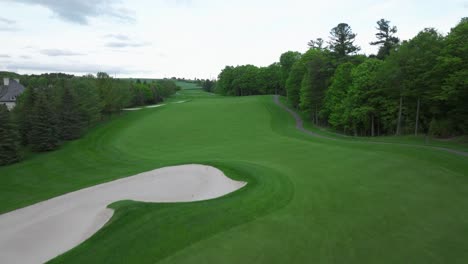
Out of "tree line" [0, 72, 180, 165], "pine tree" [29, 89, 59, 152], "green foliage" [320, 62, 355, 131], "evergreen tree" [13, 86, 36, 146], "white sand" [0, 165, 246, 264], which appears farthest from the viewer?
"green foliage" [320, 62, 355, 131]

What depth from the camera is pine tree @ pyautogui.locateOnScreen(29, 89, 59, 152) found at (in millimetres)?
34656

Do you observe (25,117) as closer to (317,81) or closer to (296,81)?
(317,81)

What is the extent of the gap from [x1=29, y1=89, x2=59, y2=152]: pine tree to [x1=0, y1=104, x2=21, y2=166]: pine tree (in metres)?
2.84

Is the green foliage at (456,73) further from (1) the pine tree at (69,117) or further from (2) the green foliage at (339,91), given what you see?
(1) the pine tree at (69,117)

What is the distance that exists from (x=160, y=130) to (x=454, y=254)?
3778cm

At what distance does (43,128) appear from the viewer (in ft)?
114

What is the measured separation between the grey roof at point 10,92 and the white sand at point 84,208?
68.0m

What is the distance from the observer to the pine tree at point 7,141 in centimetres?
3020

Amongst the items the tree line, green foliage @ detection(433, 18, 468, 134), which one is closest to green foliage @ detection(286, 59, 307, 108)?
green foliage @ detection(433, 18, 468, 134)

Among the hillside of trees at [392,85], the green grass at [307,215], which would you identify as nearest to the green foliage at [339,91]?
the hillside of trees at [392,85]

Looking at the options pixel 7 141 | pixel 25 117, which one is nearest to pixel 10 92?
pixel 25 117

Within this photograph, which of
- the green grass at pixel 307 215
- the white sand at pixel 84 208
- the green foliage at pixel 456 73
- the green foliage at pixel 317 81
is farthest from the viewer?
the green foliage at pixel 317 81

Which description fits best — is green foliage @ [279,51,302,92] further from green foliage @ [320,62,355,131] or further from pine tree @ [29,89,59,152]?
pine tree @ [29,89,59,152]

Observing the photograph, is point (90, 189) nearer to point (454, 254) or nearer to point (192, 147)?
point (192, 147)
